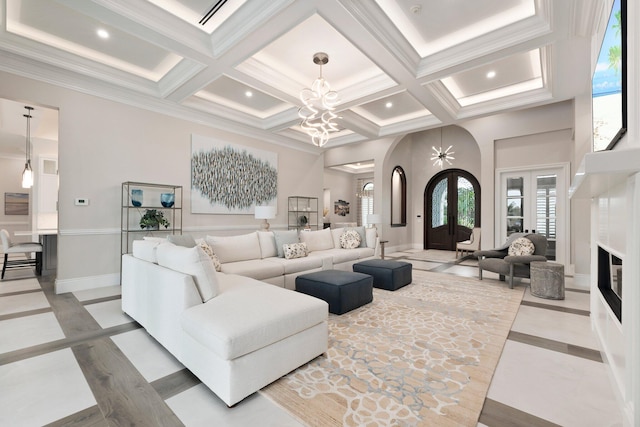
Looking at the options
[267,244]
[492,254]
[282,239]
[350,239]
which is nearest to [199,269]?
[267,244]

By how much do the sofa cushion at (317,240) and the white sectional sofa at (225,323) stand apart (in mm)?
2538

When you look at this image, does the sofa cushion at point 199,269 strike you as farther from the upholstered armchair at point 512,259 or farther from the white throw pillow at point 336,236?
the upholstered armchair at point 512,259

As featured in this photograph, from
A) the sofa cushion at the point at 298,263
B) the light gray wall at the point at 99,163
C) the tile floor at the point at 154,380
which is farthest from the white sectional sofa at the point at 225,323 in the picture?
the light gray wall at the point at 99,163

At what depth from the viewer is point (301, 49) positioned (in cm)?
371

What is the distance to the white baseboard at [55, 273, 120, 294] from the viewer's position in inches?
155

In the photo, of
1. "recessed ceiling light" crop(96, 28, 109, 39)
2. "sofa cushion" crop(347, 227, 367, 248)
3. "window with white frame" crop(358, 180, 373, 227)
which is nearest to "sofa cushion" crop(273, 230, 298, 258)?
"sofa cushion" crop(347, 227, 367, 248)

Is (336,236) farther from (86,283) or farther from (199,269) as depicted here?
(86,283)

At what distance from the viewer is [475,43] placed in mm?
3451

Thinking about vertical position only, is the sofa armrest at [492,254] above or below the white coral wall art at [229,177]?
below

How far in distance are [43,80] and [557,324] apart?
6.89 m

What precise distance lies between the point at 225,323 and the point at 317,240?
3606 millimetres

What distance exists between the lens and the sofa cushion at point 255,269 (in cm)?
353

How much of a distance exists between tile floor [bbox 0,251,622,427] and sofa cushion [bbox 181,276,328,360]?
346mm

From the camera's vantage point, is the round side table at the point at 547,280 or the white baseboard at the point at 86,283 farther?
the white baseboard at the point at 86,283
